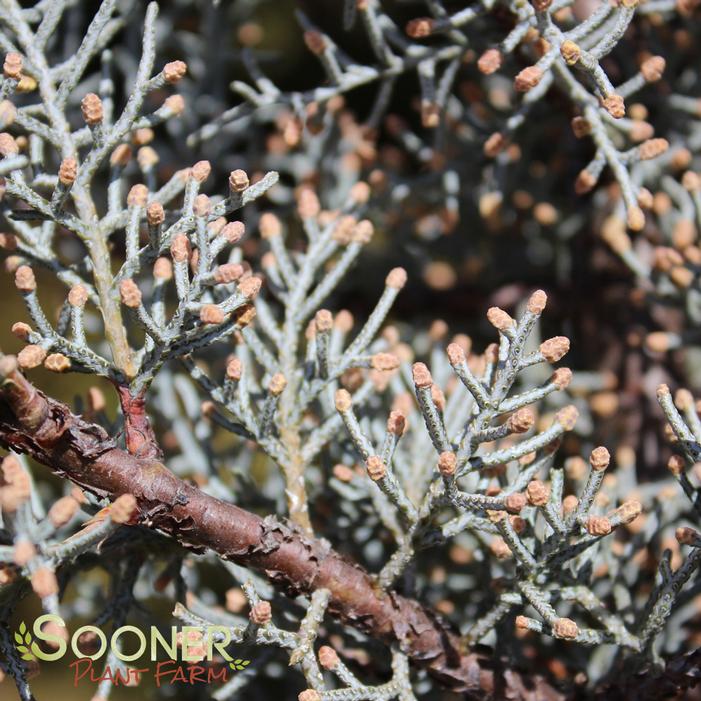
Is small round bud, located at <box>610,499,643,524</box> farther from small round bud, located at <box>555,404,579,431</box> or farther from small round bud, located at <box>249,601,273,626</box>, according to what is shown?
small round bud, located at <box>249,601,273,626</box>

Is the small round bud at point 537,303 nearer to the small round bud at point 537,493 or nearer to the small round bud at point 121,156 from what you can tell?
the small round bud at point 537,493

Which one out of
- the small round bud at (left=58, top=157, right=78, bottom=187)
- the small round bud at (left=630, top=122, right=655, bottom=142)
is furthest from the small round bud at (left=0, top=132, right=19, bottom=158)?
the small round bud at (left=630, top=122, right=655, bottom=142)

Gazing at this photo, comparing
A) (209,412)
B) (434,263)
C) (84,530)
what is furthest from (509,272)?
(84,530)

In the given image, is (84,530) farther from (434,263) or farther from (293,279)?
(434,263)

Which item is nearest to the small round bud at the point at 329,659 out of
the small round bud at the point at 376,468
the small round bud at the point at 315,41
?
the small round bud at the point at 376,468

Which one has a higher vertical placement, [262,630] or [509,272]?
[262,630]

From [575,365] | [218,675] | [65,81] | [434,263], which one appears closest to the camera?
[65,81]
